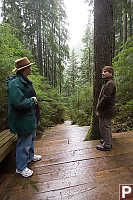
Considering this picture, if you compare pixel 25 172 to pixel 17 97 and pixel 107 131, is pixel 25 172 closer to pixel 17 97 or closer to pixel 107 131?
pixel 17 97

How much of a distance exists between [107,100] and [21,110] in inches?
68.3

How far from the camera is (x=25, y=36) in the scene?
380 inches

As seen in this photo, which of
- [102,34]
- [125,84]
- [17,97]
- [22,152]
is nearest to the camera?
[17,97]

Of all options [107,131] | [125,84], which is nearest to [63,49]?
[125,84]

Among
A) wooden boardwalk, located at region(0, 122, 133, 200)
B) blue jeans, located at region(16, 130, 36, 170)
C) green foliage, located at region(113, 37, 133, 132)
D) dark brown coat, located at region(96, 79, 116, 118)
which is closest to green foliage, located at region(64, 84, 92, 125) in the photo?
green foliage, located at region(113, 37, 133, 132)

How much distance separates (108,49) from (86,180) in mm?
2988

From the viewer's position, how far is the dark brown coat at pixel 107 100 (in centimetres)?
274

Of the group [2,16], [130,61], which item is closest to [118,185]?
[130,61]

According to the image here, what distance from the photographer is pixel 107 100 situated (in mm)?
2766

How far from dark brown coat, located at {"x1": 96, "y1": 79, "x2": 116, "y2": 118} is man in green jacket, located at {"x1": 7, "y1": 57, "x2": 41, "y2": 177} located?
1.46 meters

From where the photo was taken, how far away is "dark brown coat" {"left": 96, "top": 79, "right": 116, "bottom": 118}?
2.74 m

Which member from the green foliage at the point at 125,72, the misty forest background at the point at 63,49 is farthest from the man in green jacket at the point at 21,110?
the green foliage at the point at 125,72

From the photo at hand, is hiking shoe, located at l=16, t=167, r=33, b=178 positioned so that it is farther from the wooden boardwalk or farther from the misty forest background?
the misty forest background

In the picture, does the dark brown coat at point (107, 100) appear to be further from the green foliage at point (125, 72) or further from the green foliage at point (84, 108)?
the green foliage at point (84, 108)
